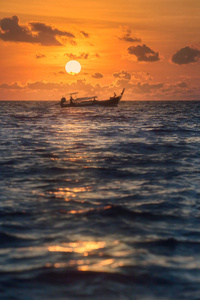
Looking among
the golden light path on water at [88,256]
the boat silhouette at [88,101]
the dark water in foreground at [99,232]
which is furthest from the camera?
the boat silhouette at [88,101]

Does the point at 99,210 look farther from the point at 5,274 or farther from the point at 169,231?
the point at 5,274

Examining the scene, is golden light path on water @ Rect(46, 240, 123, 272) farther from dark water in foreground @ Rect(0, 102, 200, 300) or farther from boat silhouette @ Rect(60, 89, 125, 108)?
boat silhouette @ Rect(60, 89, 125, 108)

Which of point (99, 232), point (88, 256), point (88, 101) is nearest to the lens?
point (88, 256)

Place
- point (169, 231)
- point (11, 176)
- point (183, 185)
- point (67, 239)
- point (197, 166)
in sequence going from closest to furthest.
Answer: point (67, 239) < point (169, 231) < point (183, 185) < point (11, 176) < point (197, 166)

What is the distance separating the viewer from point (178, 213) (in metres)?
9.92

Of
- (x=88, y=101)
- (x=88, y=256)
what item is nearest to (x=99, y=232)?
(x=88, y=256)

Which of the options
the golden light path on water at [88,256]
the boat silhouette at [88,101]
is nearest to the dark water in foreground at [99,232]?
the golden light path on water at [88,256]

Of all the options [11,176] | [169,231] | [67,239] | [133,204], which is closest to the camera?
[67,239]

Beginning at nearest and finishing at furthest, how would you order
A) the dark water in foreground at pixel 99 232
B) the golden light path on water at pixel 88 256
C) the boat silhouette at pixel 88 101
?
the dark water in foreground at pixel 99 232
the golden light path on water at pixel 88 256
the boat silhouette at pixel 88 101

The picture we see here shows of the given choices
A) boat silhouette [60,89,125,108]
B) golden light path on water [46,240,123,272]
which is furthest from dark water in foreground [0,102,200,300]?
boat silhouette [60,89,125,108]

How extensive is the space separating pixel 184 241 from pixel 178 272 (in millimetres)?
1464

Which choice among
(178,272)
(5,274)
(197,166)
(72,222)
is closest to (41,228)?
(72,222)

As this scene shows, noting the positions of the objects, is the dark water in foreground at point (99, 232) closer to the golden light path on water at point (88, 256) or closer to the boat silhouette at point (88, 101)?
the golden light path on water at point (88, 256)

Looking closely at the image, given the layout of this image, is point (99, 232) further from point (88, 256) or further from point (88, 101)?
point (88, 101)
